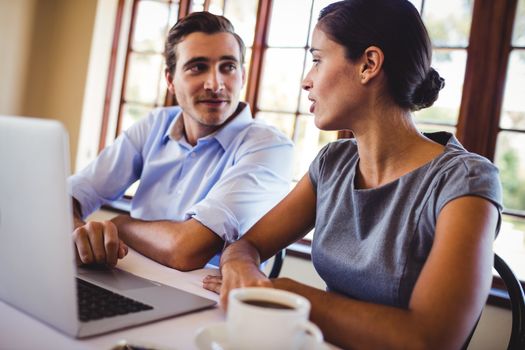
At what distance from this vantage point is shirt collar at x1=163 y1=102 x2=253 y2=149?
1.75m

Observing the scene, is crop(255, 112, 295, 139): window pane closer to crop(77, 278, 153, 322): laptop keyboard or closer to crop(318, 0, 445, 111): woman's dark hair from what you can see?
crop(318, 0, 445, 111): woman's dark hair

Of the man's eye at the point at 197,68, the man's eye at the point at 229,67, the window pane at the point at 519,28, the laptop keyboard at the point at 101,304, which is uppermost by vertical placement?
the window pane at the point at 519,28

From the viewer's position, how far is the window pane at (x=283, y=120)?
2.81 m

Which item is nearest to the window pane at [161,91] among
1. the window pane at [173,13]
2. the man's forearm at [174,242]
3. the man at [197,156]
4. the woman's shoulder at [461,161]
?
the window pane at [173,13]

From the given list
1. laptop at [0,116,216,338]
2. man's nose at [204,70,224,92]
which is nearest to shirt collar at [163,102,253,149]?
man's nose at [204,70,224,92]

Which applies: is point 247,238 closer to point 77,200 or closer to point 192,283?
point 192,283

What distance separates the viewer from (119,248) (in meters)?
1.15

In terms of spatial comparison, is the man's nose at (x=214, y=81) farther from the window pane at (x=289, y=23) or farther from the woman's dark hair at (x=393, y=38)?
the window pane at (x=289, y=23)

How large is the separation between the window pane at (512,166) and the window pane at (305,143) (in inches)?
36.7

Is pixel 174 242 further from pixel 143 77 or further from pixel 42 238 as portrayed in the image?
pixel 143 77

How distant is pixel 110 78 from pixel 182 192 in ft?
6.64

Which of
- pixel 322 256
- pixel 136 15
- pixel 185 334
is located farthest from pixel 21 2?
pixel 185 334

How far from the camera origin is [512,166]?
2.17 meters

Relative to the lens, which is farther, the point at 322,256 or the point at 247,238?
the point at 247,238
